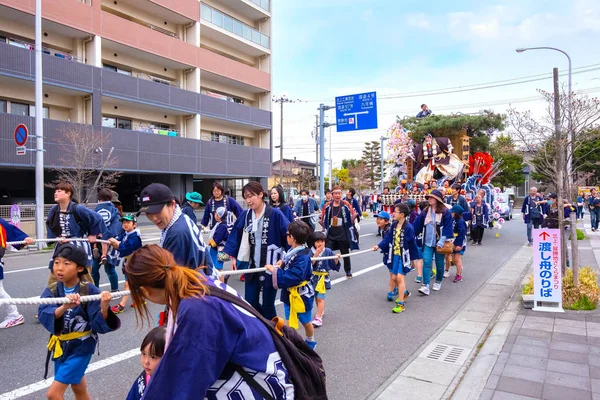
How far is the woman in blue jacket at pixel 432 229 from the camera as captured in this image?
23.9ft

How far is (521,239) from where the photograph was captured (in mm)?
15664

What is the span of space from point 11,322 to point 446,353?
553cm

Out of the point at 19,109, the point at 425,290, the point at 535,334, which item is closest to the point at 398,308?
the point at 425,290

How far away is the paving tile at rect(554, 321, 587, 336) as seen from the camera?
16.7 ft

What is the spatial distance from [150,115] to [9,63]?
791cm

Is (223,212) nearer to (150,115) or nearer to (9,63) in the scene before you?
(9,63)

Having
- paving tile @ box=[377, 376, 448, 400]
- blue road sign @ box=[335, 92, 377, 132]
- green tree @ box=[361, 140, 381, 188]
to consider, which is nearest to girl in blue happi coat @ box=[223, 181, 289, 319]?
paving tile @ box=[377, 376, 448, 400]

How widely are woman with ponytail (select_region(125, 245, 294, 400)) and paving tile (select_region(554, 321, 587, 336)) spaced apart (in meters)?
4.76

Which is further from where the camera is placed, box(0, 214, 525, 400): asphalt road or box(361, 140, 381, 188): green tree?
box(361, 140, 381, 188): green tree

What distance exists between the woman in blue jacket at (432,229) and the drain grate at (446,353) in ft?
8.01

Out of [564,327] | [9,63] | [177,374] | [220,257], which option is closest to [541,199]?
[564,327]

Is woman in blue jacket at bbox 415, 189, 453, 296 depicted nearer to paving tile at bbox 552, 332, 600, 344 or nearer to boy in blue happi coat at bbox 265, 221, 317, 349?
paving tile at bbox 552, 332, 600, 344

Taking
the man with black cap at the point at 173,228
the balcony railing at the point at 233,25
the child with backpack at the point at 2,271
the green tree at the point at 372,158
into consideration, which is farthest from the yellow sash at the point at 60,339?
the green tree at the point at 372,158

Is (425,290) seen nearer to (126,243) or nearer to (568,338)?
(568,338)
